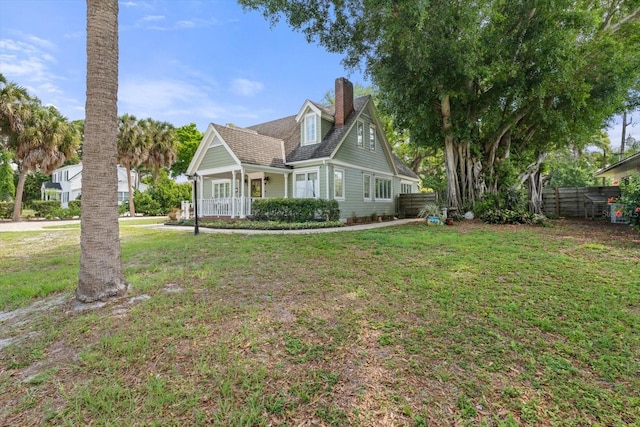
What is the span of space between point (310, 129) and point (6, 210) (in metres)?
25.5

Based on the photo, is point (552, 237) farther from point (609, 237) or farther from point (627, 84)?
point (627, 84)

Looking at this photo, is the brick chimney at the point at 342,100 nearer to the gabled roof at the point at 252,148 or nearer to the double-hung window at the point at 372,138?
the double-hung window at the point at 372,138

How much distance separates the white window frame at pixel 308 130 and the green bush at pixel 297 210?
3.83 metres

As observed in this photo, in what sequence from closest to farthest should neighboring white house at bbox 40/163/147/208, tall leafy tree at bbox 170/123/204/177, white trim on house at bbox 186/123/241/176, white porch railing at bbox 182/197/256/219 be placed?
white trim on house at bbox 186/123/241/176 → white porch railing at bbox 182/197/256/219 → tall leafy tree at bbox 170/123/204/177 → neighboring white house at bbox 40/163/147/208

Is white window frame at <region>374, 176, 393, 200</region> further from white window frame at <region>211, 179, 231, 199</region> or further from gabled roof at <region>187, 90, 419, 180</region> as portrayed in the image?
white window frame at <region>211, 179, 231, 199</region>

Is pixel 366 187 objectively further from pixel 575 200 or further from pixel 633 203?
pixel 633 203

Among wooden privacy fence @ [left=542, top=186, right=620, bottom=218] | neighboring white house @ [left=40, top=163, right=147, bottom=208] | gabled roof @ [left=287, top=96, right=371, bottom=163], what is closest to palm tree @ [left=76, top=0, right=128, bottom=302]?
gabled roof @ [left=287, top=96, right=371, bottom=163]

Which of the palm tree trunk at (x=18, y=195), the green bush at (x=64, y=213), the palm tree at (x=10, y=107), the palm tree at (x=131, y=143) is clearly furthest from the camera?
the palm tree at (x=131, y=143)

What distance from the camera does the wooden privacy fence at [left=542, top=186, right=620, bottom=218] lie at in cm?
1370

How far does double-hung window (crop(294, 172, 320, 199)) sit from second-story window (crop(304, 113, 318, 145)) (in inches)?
71.8

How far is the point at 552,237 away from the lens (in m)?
8.16

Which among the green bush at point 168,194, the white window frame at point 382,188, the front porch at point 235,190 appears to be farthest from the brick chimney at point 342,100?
the green bush at point 168,194

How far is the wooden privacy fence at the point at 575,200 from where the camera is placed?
13703mm

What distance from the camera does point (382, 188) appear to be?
18625mm
